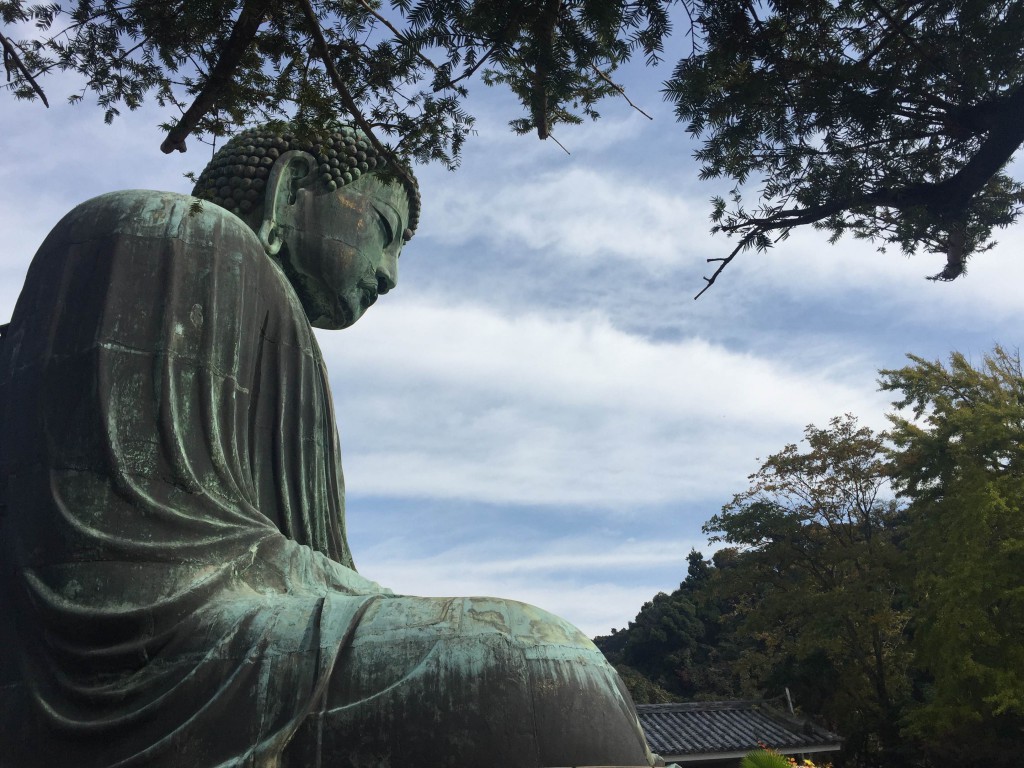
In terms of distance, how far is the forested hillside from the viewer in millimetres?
14820

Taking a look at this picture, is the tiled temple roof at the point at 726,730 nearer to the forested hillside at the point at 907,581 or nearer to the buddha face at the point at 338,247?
the forested hillside at the point at 907,581

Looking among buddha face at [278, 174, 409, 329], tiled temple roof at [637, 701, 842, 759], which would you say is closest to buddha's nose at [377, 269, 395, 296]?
buddha face at [278, 174, 409, 329]

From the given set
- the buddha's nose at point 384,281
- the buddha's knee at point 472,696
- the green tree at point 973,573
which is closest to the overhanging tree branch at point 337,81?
the buddha's nose at point 384,281

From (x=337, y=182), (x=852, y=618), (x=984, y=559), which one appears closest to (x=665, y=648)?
→ (x=852, y=618)

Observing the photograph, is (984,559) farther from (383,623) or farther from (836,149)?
(383,623)

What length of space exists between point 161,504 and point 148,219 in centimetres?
153

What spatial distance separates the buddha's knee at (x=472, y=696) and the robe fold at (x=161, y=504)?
0.55ft

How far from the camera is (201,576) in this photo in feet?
13.4

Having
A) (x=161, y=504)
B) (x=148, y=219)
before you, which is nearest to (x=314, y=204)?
(x=148, y=219)

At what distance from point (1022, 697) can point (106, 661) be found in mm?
13759

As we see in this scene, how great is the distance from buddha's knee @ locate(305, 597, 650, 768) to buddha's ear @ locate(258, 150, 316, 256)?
2769 mm

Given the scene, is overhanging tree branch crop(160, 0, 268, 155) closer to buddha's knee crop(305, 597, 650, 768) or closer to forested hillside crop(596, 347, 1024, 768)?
buddha's knee crop(305, 597, 650, 768)

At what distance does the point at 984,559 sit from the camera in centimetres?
1489

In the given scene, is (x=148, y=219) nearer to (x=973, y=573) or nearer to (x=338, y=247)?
(x=338, y=247)
